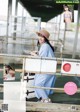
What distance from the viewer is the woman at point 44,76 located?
13.7 feet

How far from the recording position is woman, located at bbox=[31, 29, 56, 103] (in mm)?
4188

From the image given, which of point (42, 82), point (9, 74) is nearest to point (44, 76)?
point (42, 82)

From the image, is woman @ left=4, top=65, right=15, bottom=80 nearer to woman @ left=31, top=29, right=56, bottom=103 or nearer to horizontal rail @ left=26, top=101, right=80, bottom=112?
woman @ left=31, top=29, right=56, bottom=103

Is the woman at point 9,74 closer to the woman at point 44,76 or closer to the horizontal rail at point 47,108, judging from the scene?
the woman at point 44,76

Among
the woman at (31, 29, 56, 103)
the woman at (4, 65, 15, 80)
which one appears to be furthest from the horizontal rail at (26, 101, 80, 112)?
the woman at (4, 65, 15, 80)

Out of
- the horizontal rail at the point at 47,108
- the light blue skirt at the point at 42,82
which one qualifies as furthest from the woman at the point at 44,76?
the horizontal rail at the point at 47,108

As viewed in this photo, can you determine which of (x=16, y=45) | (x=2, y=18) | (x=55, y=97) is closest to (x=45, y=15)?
(x=16, y=45)

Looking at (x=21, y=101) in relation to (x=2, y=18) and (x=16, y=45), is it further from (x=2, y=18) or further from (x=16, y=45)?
(x=16, y=45)

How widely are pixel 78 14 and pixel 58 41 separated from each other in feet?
3.97

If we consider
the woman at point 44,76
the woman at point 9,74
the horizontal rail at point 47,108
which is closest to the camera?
the horizontal rail at point 47,108

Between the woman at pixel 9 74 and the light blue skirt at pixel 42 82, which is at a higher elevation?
the woman at pixel 9 74

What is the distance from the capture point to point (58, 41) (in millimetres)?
9414

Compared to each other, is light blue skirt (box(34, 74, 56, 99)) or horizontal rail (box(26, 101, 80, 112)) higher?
light blue skirt (box(34, 74, 56, 99))

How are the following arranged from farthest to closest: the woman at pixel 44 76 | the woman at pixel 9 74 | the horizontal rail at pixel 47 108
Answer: the woman at pixel 9 74 < the woman at pixel 44 76 < the horizontal rail at pixel 47 108
